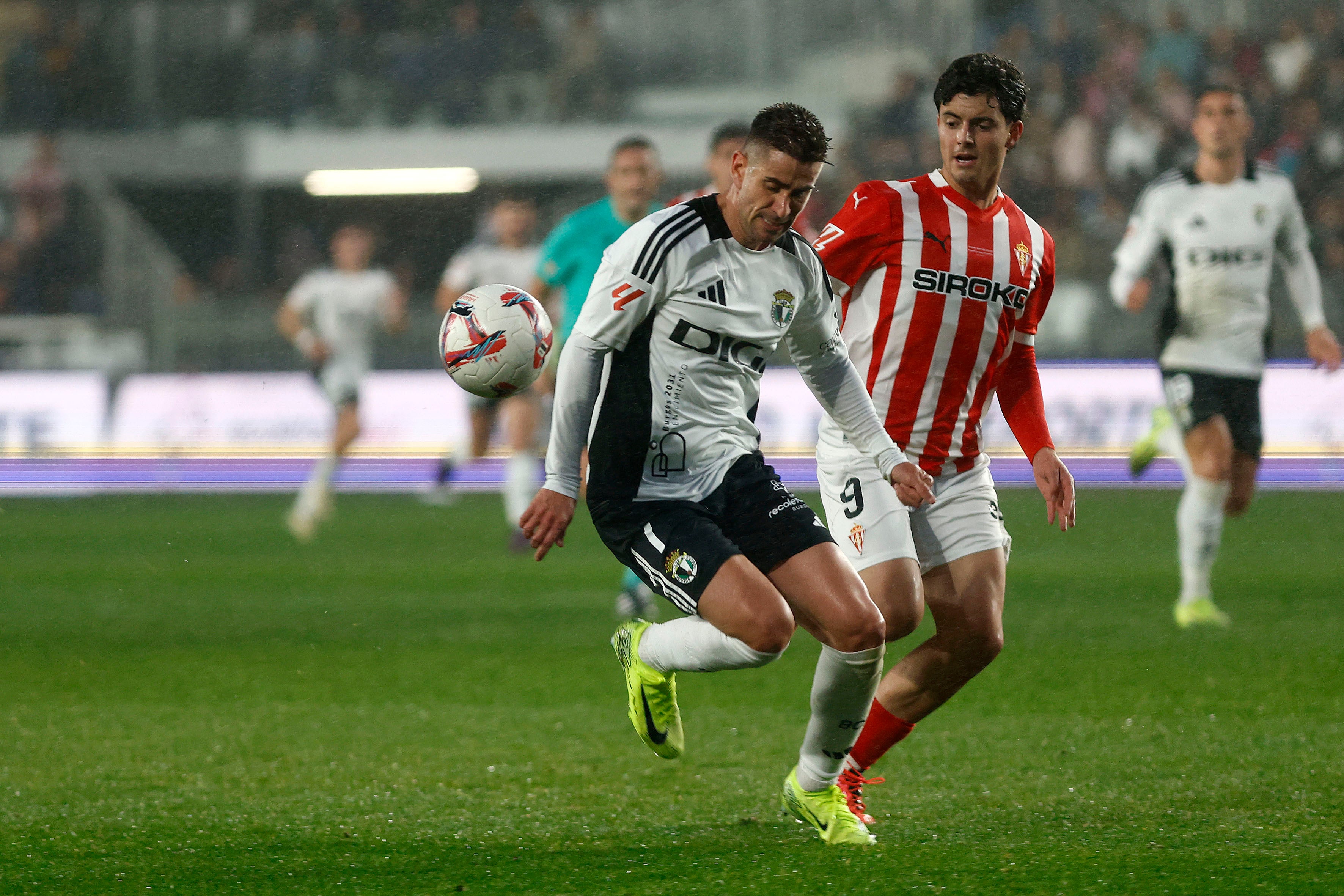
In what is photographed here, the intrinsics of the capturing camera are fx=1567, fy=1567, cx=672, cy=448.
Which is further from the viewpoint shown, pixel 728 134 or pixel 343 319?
pixel 343 319

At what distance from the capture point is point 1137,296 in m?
7.11

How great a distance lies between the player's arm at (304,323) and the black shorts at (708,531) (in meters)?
8.67

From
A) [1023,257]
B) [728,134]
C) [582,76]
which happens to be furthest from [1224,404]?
[582,76]

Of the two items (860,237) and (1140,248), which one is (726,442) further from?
(1140,248)

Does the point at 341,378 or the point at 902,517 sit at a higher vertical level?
the point at 902,517

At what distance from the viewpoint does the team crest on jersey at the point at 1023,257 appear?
4137 mm

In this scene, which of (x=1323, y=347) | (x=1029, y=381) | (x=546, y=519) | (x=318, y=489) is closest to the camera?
(x=546, y=519)

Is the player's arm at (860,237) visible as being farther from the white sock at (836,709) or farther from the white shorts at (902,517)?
the white sock at (836,709)

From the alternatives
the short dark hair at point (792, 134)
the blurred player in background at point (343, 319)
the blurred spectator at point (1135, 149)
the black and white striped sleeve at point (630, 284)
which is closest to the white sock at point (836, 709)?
the black and white striped sleeve at point (630, 284)

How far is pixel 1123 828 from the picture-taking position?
3811 millimetres

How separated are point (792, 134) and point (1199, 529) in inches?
174

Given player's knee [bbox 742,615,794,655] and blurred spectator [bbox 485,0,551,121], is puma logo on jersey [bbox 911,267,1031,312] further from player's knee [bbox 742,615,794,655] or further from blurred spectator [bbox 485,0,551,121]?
blurred spectator [bbox 485,0,551,121]

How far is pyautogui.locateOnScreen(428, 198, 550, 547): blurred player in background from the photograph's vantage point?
10.0 meters

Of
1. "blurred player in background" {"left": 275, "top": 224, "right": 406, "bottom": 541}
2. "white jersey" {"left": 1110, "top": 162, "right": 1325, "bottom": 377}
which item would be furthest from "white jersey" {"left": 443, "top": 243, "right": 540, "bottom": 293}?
"white jersey" {"left": 1110, "top": 162, "right": 1325, "bottom": 377}
